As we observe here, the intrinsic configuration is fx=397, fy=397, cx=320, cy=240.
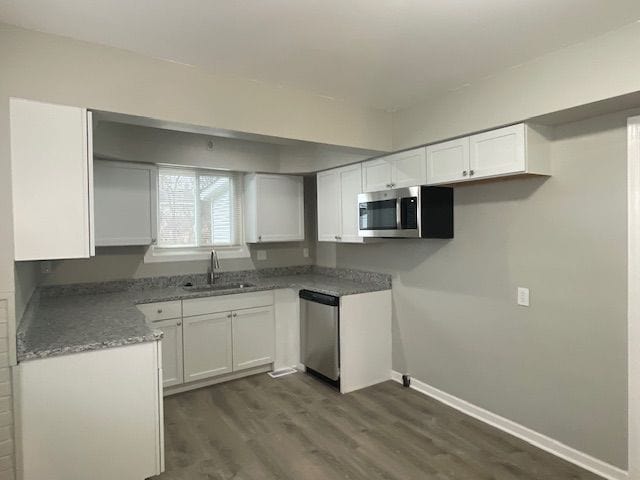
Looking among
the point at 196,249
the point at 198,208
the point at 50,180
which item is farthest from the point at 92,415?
the point at 198,208

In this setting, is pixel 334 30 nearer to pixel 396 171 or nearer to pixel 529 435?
pixel 396 171

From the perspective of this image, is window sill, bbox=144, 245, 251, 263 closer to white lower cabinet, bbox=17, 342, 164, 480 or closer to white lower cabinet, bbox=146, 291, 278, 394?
white lower cabinet, bbox=146, 291, 278, 394

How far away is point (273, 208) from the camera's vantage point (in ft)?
14.5

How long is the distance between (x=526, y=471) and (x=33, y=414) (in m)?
2.76

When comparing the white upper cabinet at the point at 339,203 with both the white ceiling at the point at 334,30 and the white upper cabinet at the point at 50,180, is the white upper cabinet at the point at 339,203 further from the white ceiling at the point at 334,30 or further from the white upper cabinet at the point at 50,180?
the white upper cabinet at the point at 50,180

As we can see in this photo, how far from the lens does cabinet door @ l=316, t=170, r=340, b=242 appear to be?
13.5ft

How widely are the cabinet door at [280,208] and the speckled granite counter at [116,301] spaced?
1.66ft

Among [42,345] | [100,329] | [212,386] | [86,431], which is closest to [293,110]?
[100,329]

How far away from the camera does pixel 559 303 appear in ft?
8.41

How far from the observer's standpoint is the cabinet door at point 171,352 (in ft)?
11.3

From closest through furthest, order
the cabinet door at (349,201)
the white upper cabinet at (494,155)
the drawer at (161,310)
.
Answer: the white upper cabinet at (494,155)
the drawer at (161,310)
the cabinet door at (349,201)

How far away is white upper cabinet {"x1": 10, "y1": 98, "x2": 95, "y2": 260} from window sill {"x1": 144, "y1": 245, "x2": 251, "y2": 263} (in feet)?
6.09

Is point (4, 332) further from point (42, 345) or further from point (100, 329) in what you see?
point (100, 329)

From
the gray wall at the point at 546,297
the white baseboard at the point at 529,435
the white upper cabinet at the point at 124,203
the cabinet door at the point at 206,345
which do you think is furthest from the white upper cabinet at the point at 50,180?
the white baseboard at the point at 529,435
